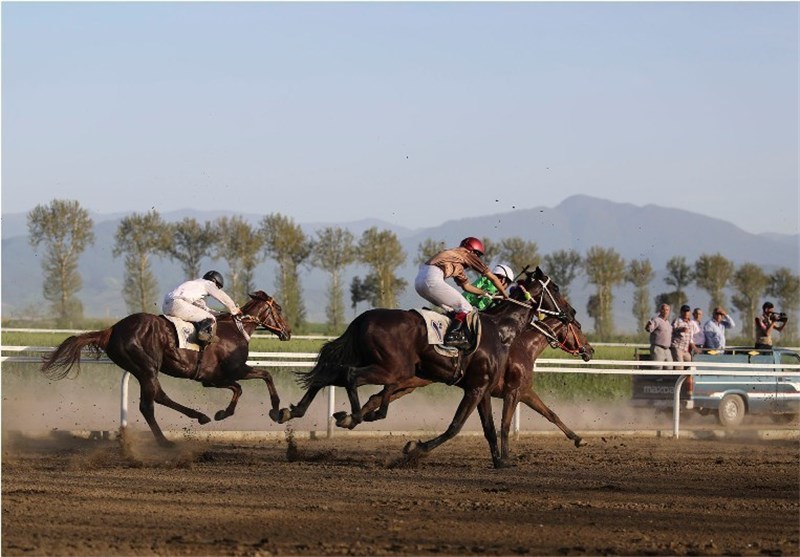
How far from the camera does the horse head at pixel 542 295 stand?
51.4 ft

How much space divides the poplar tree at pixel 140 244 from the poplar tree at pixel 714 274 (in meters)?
27.9

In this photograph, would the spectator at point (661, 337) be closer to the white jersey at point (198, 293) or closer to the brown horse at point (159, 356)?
the brown horse at point (159, 356)

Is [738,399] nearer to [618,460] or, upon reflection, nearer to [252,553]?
[618,460]

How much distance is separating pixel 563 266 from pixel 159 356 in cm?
5580

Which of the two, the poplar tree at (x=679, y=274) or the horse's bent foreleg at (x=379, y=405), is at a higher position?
the poplar tree at (x=679, y=274)

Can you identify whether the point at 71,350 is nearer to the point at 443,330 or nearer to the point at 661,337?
the point at 443,330

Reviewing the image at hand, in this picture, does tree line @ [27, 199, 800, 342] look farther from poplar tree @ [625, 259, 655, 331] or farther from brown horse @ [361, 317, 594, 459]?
brown horse @ [361, 317, 594, 459]

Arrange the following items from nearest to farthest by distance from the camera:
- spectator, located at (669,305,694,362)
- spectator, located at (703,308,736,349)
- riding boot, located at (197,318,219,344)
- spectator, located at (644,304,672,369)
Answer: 1. riding boot, located at (197,318,219,344)
2. spectator, located at (644,304,672,369)
3. spectator, located at (669,305,694,362)
4. spectator, located at (703,308,736,349)

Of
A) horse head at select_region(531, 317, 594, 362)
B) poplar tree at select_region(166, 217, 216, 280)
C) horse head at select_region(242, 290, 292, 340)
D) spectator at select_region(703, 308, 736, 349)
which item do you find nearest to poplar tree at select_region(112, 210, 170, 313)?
poplar tree at select_region(166, 217, 216, 280)

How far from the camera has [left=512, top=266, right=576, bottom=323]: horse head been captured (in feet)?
51.4

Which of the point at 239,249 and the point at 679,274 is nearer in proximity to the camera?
the point at 239,249

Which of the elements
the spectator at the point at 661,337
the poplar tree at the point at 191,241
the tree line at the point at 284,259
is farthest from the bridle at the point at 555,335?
the poplar tree at the point at 191,241

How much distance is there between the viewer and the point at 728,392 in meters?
22.6

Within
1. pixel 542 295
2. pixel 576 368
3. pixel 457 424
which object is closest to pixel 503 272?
pixel 542 295
